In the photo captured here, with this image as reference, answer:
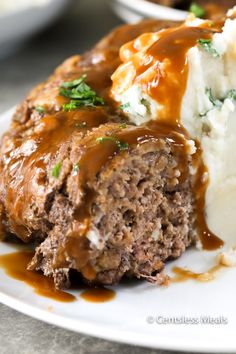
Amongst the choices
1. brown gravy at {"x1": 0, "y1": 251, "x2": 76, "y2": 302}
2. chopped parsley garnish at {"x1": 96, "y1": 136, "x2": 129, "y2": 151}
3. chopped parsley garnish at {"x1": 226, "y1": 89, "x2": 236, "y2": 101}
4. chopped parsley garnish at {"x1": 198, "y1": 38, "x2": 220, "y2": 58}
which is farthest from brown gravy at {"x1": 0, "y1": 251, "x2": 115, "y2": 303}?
chopped parsley garnish at {"x1": 198, "y1": 38, "x2": 220, "y2": 58}

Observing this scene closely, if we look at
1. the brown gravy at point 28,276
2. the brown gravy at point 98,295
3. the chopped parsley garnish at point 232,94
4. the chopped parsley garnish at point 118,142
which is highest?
the chopped parsley garnish at point 118,142

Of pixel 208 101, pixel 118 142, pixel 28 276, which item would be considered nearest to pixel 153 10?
pixel 208 101

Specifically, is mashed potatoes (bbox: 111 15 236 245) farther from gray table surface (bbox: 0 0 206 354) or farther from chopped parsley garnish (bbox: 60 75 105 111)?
gray table surface (bbox: 0 0 206 354)

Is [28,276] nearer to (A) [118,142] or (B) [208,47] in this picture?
(A) [118,142]

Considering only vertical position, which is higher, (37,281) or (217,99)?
(217,99)

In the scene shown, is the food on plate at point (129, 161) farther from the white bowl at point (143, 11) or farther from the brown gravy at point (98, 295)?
the white bowl at point (143, 11)

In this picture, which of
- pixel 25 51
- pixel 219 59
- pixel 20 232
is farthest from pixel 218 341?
pixel 25 51

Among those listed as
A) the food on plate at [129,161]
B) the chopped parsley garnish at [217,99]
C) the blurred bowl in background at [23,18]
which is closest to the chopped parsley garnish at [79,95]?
the food on plate at [129,161]
